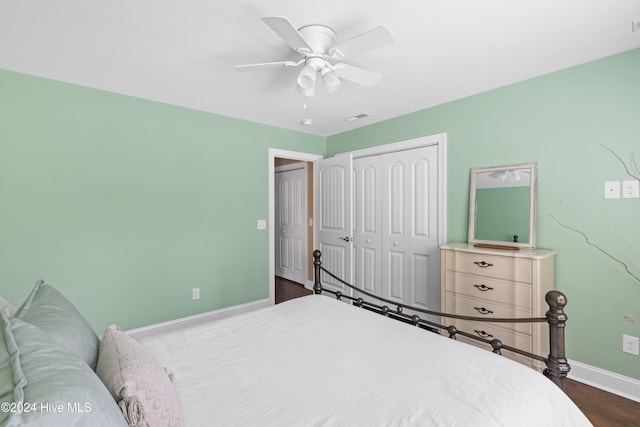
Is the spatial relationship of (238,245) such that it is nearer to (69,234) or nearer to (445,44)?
(69,234)

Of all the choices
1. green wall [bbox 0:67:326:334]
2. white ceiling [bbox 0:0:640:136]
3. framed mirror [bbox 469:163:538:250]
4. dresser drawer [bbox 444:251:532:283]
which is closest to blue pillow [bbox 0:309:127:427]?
white ceiling [bbox 0:0:640:136]

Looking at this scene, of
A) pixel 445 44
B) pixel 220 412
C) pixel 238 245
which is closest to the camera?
pixel 220 412

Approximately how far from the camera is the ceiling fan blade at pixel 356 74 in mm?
1931

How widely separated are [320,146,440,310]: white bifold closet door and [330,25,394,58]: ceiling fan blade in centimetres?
184

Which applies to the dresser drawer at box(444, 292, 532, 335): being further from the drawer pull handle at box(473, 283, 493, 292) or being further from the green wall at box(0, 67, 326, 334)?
the green wall at box(0, 67, 326, 334)

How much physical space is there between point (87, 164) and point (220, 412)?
2.69m

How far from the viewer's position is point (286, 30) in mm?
1512

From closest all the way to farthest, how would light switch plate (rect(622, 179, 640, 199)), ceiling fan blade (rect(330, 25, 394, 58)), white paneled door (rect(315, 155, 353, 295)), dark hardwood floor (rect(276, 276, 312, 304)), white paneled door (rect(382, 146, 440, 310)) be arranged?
ceiling fan blade (rect(330, 25, 394, 58)), light switch plate (rect(622, 179, 640, 199)), white paneled door (rect(382, 146, 440, 310)), white paneled door (rect(315, 155, 353, 295)), dark hardwood floor (rect(276, 276, 312, 304))

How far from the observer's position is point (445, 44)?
2012 mm

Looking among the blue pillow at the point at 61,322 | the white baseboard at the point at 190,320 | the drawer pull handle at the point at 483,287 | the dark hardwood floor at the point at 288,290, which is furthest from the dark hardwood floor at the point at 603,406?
the dark hardwood floor at the point at 288,290

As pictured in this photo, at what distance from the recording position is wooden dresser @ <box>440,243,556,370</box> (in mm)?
2225

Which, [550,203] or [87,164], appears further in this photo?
[87,164]

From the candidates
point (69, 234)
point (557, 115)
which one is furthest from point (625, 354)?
point (69, 234)

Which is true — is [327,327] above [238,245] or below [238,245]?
below
